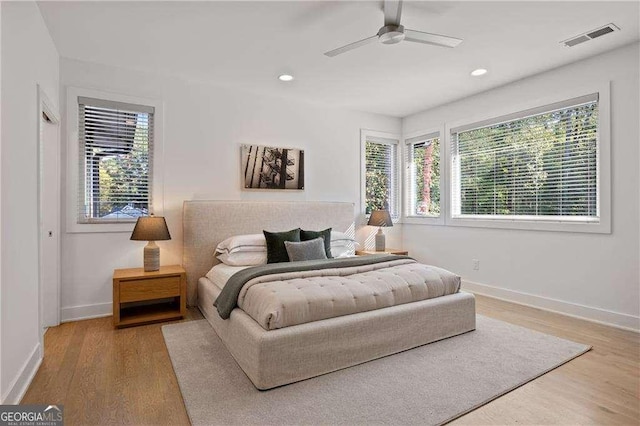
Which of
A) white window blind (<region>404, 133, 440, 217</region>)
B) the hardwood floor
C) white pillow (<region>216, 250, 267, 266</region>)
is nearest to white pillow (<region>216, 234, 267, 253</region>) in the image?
white pillow (<region>216, 250, 267, 266</region>)

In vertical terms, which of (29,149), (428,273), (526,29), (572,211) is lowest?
(428,273)

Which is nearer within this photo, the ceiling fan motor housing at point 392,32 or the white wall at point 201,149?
the ceiling fan motor housing at point 392,32

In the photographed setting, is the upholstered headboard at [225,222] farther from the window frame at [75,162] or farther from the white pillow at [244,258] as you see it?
the window frame at [75,162]

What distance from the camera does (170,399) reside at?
6.64ft

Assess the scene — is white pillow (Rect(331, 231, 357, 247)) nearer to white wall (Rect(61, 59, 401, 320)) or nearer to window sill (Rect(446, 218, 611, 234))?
white wall (Rect(61, 59, 401, 320))

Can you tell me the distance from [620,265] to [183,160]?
452cm

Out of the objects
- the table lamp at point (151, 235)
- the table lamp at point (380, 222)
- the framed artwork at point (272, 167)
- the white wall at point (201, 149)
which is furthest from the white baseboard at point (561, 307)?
the table lamp at point (151, 235)

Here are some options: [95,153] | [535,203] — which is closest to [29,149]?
[95,153]

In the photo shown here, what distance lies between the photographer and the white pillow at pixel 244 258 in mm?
3592

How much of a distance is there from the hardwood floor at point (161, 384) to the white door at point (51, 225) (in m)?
0.24

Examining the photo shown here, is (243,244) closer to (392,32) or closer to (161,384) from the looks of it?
(161,384)

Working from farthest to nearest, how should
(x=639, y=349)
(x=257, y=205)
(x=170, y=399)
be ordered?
(x=257, y=205) < (x=639, y=349) < (x=170, y=399)

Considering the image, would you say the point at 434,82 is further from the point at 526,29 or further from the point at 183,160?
the point at 183,160

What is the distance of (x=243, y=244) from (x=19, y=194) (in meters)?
1.92
